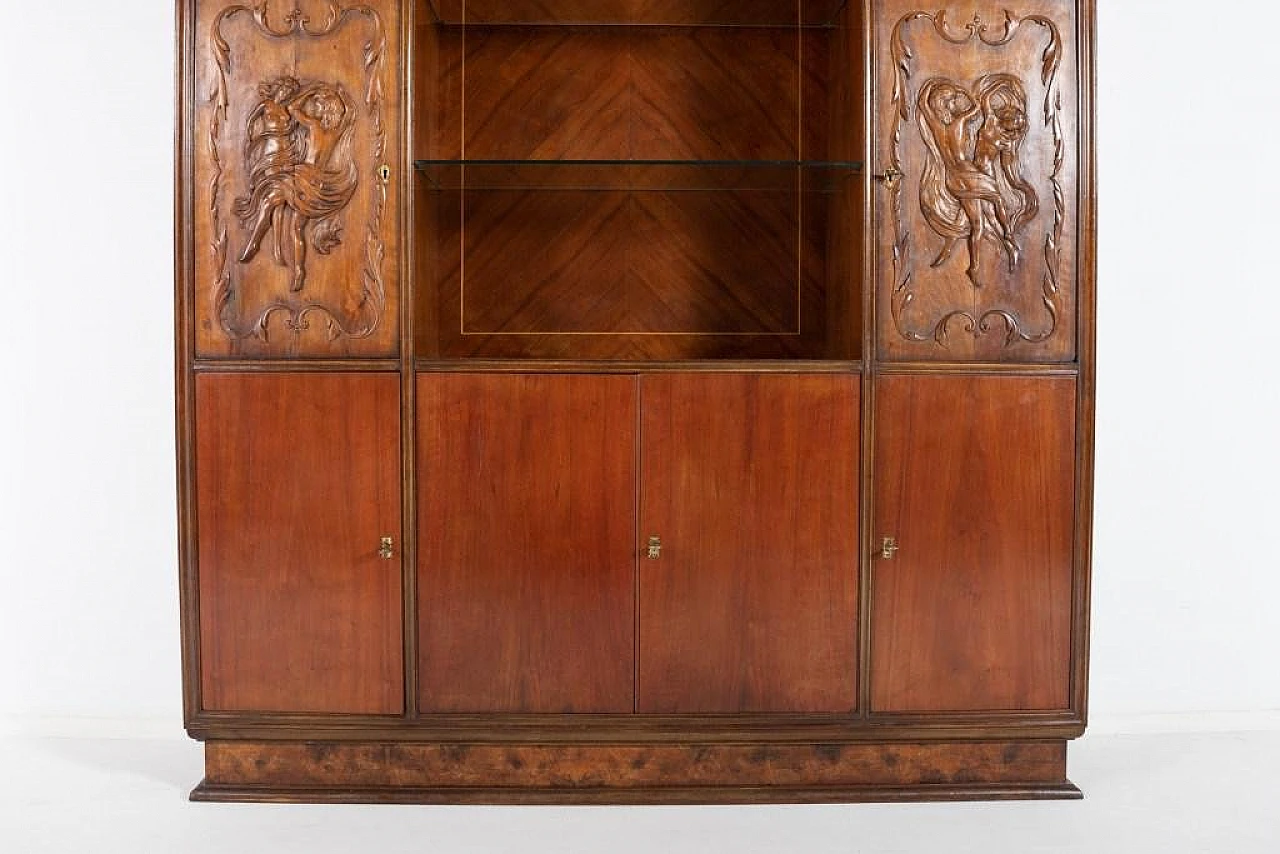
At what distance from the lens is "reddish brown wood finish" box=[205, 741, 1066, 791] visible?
118 inches

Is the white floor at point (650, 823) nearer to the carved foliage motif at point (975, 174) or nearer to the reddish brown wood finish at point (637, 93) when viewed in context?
the carved foliage motif at point (975, 174)

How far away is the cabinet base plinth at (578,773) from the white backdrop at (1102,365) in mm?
842

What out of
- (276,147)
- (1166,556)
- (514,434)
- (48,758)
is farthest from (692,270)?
(48,758)

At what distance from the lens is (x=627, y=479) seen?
2.94 m

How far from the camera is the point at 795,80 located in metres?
3.49

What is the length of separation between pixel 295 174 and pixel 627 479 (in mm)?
1222

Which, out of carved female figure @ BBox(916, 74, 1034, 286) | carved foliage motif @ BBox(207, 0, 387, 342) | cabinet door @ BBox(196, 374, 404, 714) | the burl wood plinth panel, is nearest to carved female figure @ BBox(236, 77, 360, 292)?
carved foliage motif @ BBox(207, 0, 387, 342)

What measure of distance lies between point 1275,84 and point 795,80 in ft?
5.53

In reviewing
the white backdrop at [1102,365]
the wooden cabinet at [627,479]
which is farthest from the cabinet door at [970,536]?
the white backdrop at [1102,365]

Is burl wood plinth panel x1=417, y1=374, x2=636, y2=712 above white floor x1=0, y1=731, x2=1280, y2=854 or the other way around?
above

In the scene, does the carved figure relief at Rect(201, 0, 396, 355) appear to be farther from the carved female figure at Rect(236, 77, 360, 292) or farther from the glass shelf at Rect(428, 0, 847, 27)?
the glass shelf at Rect(428, 0, 847, 27)

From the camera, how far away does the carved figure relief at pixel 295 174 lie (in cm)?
291

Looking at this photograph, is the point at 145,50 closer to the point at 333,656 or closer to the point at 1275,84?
the point at 333,656

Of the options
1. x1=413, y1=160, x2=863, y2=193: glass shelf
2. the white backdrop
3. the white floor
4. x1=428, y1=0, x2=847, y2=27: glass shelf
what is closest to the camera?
the white floor
